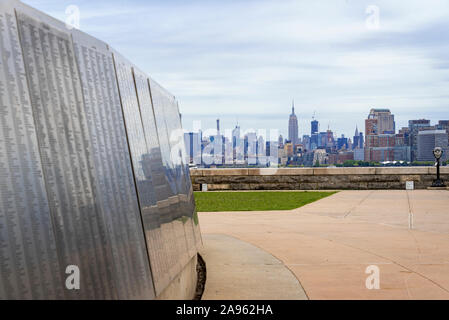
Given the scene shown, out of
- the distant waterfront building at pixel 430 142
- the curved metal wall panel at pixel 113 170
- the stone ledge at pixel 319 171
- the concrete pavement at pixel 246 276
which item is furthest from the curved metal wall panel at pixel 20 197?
the distant waterfront building at pixel 430 142

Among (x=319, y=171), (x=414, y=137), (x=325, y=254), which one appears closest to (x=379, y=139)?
(x=414, y=137)

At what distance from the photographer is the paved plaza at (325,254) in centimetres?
571

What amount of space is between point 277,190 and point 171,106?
1839 cm

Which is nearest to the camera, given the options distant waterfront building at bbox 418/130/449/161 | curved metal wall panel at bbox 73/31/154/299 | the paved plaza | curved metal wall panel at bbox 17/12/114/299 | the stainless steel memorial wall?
the stainless steel memorial wall

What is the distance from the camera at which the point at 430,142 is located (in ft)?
162

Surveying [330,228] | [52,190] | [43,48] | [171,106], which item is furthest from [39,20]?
[330,228]

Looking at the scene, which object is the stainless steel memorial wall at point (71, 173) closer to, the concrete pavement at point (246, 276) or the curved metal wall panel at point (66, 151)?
the curved metal wall panel at point (66, 151)

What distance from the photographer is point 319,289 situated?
18.7 ft

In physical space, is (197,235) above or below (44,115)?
below

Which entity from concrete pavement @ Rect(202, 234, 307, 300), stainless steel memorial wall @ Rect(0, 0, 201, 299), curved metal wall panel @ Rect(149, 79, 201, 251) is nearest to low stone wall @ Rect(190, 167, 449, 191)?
concrete pavement @ Rect(202, 234, 307, 300)

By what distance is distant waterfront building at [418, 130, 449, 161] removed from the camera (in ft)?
137

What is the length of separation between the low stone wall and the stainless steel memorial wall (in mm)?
21118

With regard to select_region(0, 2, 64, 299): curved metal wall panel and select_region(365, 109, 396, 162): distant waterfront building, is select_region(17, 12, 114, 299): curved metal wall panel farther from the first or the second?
select_region(365, 109, 396, 162): distant waterfront building
